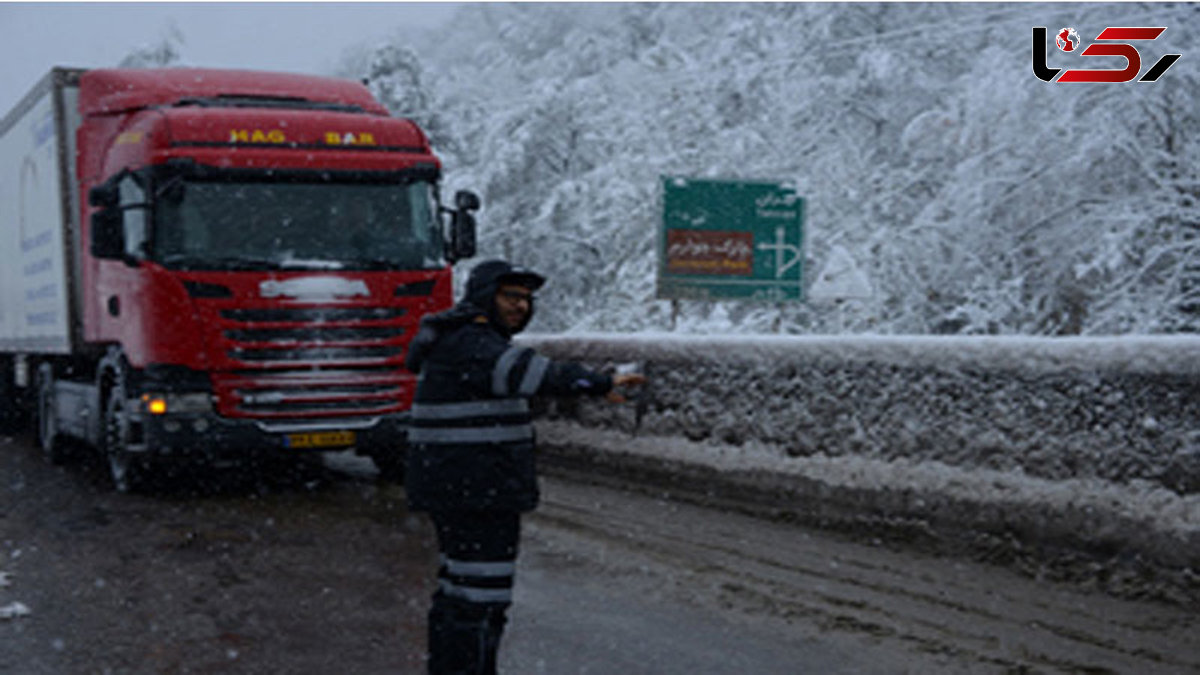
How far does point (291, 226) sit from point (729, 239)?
6.04 meters

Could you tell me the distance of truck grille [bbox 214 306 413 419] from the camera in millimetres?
9922

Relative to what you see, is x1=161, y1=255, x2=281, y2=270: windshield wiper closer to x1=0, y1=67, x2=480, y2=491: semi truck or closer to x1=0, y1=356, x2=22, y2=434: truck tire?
x1=0, y1=67, x2=480, y2=491: semi truck

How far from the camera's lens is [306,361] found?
10.1 m

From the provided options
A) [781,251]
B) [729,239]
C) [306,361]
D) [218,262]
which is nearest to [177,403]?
[306,361]

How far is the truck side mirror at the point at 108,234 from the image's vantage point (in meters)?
10.2

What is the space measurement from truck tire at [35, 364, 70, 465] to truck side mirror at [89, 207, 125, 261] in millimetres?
3571

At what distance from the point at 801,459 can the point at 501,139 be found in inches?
→ 1057

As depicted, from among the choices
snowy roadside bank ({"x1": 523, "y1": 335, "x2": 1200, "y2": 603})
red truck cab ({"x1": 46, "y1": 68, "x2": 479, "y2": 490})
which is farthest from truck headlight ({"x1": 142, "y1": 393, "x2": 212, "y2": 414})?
snowy roadside bank ({"x1": 523, "y1": 335, "x2": 1200, "y2": 603})

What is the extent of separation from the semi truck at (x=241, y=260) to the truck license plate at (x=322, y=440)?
2 cm

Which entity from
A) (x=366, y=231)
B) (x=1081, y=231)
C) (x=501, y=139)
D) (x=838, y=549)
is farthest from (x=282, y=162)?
(x=501, y=139)

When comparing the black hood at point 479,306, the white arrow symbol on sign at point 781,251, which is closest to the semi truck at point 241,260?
the white arrow symbol on sign at point 781,251

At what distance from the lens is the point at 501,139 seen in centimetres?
3494

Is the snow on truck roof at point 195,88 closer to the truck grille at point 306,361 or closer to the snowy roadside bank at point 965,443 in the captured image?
the truck grille at point 306,361

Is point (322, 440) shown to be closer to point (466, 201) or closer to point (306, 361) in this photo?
point (306, 361)
